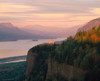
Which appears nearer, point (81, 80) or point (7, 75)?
point (81, 80)

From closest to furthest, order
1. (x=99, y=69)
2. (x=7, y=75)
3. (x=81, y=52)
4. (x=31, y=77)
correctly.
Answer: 1. (x=99, y=69)
2. (x=81, y=52)
3. (x=31, y=77)
4. (x=7, y=75)

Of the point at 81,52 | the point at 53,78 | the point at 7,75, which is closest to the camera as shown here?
the point at 81,52

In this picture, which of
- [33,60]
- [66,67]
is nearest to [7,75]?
[33,60]

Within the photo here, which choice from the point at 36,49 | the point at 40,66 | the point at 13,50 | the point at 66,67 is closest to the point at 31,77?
the point at 40,66

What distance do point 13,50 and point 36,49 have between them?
62.5 metres

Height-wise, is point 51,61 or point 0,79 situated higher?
point 51,61

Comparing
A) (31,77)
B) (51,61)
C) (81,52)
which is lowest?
(31,77)

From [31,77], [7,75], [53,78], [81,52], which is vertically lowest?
[7,75]

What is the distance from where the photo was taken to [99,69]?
1048 cm

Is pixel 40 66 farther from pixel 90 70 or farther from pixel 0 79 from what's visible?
pixel 0 79

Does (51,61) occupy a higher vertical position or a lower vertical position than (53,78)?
higher

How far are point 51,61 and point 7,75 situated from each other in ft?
84.1

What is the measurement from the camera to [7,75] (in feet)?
130

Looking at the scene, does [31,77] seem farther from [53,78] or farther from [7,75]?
[7,75]
